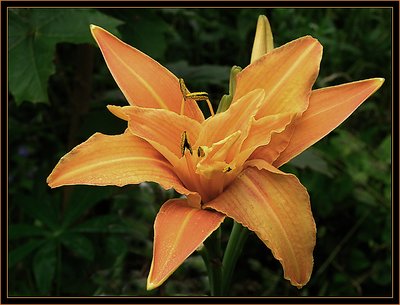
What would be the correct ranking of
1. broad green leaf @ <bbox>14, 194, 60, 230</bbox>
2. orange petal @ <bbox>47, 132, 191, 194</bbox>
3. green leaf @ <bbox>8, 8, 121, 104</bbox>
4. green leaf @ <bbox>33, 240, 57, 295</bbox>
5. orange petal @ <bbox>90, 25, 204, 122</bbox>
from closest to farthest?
orange petal @ <bbox>47, 132, 191, 194</bbox>, orange petal @ <bbox>90, 25, 204, 122</bbox>, green leaf @ <bbox>8, 8, 121, 104</bbox>, green leaf @ <bbox>33, 240, 57, 295</bbox>, broad green leaf @ <bbox>14, 194, 60, 230</bbox>

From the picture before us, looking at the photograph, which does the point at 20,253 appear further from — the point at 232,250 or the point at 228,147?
the point at 228,147

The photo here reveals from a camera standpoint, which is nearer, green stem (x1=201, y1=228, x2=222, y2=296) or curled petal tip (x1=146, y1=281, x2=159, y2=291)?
curled petal tip (x1=146, y1=281, x2=159, y2=291)

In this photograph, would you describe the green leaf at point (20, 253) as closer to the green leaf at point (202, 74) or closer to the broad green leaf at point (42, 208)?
the broad green leaf at point (42, 208)

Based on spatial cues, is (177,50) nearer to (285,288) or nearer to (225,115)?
(285,288)

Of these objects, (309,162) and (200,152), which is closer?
(200,152)

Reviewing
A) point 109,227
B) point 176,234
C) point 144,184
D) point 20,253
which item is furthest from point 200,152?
point 20,253

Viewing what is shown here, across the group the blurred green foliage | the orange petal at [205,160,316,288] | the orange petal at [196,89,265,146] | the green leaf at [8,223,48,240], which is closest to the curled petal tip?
the orange petal at [205,160,316,288]

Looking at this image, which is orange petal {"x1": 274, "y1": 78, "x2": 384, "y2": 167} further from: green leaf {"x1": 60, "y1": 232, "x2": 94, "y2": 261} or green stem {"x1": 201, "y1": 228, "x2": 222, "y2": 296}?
green leaf {"x1": 60, "y1": 232, "x2": 94, "y2": 261}

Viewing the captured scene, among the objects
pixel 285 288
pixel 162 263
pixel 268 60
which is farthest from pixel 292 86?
pixel 285 288
